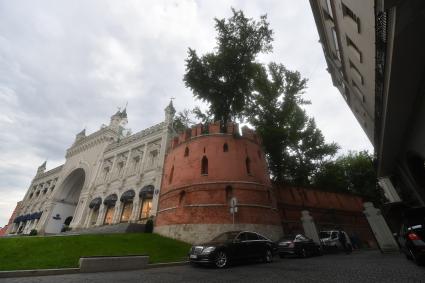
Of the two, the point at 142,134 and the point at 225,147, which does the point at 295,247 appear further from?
the point at 142,134

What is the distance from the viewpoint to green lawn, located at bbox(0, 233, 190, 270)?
9.91 m

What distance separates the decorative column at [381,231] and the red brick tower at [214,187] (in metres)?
6.61

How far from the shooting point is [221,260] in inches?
385

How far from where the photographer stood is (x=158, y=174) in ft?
89.1

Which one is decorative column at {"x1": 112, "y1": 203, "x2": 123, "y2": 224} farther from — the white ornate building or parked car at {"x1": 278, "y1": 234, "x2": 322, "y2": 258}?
parked car at {"x1": 278, "y1": 234, "x2": 322, "y2": 258}

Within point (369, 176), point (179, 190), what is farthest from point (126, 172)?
point (369, 176)

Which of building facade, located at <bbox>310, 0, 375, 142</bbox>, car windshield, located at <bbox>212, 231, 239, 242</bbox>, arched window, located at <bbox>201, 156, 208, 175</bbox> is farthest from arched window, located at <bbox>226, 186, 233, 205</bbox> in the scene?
building facade, located at <bbox>310, 0, 375, 142</bbox>

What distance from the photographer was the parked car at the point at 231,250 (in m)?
9.62

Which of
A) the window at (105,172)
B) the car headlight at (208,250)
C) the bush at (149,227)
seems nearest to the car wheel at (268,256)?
the car headlight at (208,250)

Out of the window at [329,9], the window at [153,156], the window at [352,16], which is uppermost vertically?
the window at [329,9]

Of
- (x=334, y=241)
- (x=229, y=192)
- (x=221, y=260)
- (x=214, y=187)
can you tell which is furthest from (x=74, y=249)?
(x=334, y=241)

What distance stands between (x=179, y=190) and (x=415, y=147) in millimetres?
15621

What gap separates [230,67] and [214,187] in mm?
12399

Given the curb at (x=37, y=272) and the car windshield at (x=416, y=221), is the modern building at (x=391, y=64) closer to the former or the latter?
the car windshield at (x=416, y=221)
